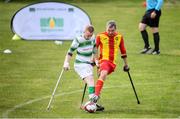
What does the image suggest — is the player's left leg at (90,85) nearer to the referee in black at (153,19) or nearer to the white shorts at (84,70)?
the white shorts at (84,70)

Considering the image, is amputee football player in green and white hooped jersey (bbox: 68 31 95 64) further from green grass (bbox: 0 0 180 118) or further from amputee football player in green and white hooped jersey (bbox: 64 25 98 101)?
green grass (bbox: 0 0 180 118)

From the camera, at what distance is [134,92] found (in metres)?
17.4

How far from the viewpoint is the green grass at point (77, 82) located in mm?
15969

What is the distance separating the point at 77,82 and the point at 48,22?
715 centimetres

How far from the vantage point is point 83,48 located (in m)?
16.2

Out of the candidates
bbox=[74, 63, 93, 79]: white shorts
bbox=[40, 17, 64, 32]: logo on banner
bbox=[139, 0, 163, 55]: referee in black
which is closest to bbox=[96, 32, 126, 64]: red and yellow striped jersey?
bbox=[74, 63, 93, 79]: white shorts

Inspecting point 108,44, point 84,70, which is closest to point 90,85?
point 84,70

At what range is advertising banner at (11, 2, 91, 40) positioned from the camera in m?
26.0

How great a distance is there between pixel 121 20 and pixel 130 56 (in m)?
8.65

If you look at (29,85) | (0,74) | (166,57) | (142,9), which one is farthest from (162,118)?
(142,9)

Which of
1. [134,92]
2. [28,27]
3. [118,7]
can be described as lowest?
[118,7]

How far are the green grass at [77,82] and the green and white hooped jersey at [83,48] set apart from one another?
111 centimetres

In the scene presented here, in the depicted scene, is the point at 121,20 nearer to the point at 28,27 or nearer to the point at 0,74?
the point at 28,27

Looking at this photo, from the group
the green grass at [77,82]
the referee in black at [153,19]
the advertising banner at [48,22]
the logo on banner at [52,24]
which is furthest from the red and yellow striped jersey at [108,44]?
the logo on banner at [52,24]
